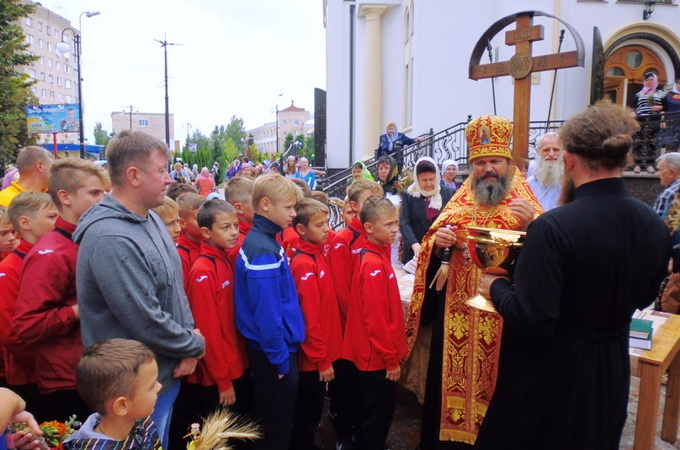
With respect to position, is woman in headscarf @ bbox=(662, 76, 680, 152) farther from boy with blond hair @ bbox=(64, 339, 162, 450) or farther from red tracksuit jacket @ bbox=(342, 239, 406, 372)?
boy with blond hair @ bbox=(64, 339, 162, 450)

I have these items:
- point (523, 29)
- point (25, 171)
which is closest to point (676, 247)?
point (523, 29)

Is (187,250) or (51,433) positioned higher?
(187,250)

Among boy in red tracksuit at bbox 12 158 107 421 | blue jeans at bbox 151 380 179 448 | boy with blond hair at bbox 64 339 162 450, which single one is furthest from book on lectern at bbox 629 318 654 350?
boy in red tracksuit at bbox 12 158 107 421

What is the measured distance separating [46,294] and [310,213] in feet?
5.07

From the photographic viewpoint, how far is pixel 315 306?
3227 mm

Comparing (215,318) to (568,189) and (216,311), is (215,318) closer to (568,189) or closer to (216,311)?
(216,311)

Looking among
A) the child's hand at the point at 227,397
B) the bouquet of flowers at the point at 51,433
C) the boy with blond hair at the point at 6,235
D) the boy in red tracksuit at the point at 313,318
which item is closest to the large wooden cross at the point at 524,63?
the boy in red tracksuit at the point at 313,318

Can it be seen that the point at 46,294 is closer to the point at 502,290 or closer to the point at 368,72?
the point at 502,290

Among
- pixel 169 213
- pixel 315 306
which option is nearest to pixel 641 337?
pixel 315 306

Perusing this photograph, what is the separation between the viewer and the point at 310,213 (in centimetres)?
333

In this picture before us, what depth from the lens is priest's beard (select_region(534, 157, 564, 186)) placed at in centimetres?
502

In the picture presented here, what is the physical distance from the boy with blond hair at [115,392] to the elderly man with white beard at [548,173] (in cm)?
418

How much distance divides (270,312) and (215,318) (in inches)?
14.2

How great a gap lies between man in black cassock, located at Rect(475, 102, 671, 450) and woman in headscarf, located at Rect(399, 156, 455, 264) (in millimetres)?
3192
